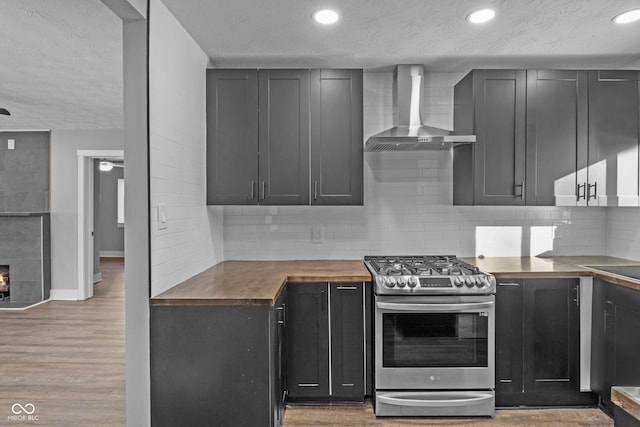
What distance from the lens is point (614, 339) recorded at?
277 centimetres

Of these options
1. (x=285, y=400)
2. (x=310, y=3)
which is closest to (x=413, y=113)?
(x=310, y=3)

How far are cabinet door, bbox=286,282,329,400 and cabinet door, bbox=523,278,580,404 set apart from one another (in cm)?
135

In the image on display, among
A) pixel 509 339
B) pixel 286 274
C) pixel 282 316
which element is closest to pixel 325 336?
pixel 282 316

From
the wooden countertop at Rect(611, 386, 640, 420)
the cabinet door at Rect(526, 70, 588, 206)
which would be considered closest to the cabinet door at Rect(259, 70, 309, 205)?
the cabinet door at Rect(526, 70, 588, 206)

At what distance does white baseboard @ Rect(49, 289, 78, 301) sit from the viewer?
6.26m

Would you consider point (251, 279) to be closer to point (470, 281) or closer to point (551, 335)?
point (470, 281)

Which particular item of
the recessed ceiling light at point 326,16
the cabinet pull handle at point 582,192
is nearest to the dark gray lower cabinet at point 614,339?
the cabinet pull handle at point 582,192

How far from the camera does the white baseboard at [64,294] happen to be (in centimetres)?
626

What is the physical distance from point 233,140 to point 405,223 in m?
1.58

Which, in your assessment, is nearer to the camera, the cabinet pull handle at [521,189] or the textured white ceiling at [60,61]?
the textured white ceiling at [60,61]

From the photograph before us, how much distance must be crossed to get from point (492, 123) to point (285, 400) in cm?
248

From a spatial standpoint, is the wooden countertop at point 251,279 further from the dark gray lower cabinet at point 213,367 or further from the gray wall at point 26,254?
the gray wall at point 26,254

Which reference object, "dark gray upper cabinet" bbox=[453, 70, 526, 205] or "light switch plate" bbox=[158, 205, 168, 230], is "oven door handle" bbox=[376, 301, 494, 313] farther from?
"light switch plate" bbox=[158, 205, 168, 230]

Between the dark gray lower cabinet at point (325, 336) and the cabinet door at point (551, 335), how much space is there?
3.58 ft
